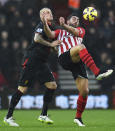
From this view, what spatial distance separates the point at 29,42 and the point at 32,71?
744cm

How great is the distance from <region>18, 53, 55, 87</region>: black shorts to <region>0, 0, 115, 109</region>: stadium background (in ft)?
18.6

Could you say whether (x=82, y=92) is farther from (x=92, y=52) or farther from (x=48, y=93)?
(x=92, y=52)

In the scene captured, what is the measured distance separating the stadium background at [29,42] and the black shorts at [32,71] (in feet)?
18.6

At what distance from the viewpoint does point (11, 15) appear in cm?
1825

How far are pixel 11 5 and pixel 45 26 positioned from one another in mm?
8618

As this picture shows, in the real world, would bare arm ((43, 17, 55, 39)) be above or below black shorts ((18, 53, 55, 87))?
above

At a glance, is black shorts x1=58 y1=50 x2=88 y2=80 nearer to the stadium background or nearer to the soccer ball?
the soccer ball

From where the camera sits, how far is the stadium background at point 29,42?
16386mm

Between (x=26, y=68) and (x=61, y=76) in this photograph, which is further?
(x=61, y=76)

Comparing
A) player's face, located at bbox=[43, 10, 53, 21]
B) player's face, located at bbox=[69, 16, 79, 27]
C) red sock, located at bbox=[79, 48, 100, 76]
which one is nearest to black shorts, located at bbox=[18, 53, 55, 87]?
player's face, located at bbox=[43, 10, 53, 21]

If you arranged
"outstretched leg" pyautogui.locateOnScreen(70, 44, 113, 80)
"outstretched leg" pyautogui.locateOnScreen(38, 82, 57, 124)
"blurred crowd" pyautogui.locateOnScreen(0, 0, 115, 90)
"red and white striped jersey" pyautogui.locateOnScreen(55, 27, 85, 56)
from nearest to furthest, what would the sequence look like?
"outstretched leg" pyautogui.locateOnScreen(70, 44, 113, 80), "red and white striped jersey" pyautogui.locateOnScreen(55, 27, 85, 56), "outstretched leg" pyautogui.locateOnScreen(38, 82, 57, 124), "blurred crowd" pyautogui.locateOnScreen(0, 0, 115, 90)

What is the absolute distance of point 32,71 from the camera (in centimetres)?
1045

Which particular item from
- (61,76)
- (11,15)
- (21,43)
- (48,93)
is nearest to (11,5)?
(11,15)

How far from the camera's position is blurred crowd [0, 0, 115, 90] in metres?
17.4
